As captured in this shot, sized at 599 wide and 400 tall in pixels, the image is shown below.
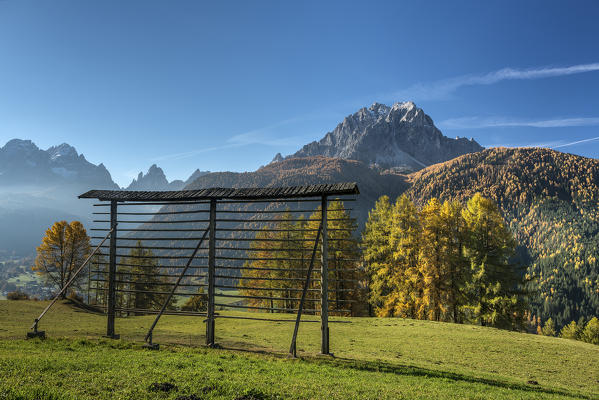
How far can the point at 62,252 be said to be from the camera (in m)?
39.2

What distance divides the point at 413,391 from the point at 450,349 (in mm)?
10645

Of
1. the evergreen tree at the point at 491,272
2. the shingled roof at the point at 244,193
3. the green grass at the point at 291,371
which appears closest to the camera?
the green grass at the point at 291,371

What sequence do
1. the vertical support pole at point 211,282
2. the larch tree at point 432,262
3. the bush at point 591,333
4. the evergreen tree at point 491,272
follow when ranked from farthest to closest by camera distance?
1. the bush at point 591,333
2. the larch tree at point 432,262
3. the evergreen tree at point 491,272
4. the vertical support pole at point 211,282

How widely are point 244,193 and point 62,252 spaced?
3777 centimetres

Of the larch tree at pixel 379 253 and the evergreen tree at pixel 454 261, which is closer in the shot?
the evergreen tree at pixel 454 261

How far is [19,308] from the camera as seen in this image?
26.2 meters

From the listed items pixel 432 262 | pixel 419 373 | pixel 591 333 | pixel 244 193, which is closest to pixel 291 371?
pixel 419 373

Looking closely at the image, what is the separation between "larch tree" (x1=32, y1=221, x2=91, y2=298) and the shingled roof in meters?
29.8

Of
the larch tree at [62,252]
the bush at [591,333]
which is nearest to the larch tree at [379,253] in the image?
the larch tree at [62,252]

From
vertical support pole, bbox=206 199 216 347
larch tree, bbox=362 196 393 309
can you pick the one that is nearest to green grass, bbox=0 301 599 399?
vertical support pole, bbox=206 199 216 347

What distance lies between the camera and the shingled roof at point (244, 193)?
12188 mm

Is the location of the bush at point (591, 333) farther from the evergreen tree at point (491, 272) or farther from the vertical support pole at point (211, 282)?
the vertical support pole at point (211, 282)

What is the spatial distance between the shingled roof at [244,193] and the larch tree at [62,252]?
29849 millimetres

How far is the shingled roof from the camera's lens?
1219cm
